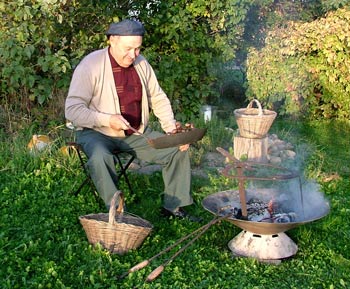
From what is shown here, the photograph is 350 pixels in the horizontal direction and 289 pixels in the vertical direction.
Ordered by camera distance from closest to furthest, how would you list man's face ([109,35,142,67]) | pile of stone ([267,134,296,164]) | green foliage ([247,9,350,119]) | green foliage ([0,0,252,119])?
1. man's face ([109,35,142,67])
2. green foliage ([0,0,252,119])
3. pile of stone ([267,134,296,164])
4. green foliage ([247,9,350,119])

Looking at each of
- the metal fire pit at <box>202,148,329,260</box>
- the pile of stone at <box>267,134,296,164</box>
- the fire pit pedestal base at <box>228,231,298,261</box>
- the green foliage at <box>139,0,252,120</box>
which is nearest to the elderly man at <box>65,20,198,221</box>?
the metal fire pit at <box>202,148,329,260</box>

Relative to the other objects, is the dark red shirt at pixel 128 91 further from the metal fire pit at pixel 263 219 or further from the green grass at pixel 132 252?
the metal fire pit at pixel 263 219

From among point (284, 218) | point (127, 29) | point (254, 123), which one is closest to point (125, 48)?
point (127, 29)

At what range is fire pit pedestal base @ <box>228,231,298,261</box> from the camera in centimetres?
366

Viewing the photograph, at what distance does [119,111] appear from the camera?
4.36 m

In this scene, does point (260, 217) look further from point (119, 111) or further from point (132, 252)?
point (119, 111)

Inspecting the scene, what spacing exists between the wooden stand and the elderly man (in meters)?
1.51

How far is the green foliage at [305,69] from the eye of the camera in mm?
7949

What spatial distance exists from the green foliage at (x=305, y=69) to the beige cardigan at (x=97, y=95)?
14.1 feet

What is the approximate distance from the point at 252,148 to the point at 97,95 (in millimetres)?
2226

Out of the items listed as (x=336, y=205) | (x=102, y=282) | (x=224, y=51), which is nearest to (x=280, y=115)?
(x=224, y=51)

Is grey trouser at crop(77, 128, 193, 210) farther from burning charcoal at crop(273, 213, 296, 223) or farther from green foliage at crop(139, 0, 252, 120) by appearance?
green foliage at crop(139, 0, 252, 120)

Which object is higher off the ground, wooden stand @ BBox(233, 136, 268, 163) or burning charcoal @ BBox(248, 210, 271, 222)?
burning charcoal @ BBox(248, 210, 271, 222)

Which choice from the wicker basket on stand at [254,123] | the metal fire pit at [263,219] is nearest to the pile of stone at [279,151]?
the wicker basket on stand at [254,123]
